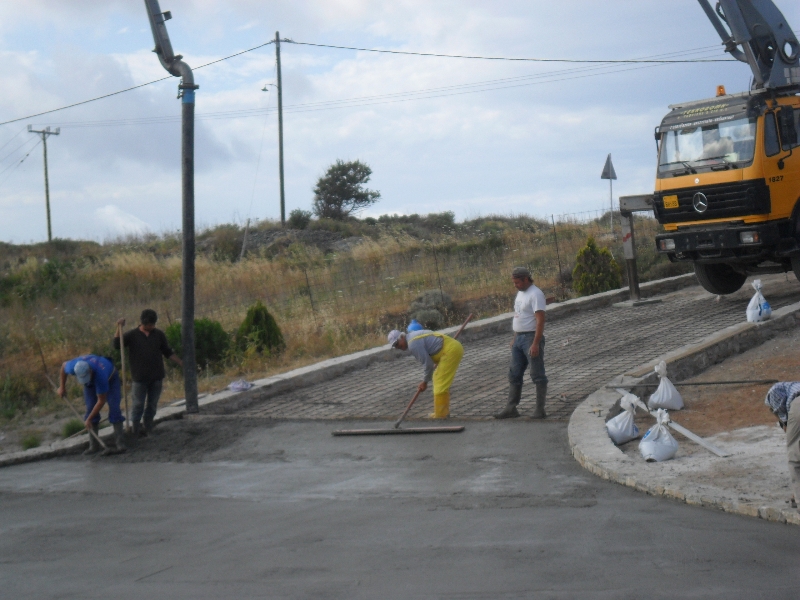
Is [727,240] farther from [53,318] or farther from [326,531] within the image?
[53,318]

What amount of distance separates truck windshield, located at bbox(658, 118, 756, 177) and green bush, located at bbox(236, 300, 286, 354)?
7.03m

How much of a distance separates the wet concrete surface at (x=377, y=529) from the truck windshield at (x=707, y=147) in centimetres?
675

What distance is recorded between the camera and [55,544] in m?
6.43

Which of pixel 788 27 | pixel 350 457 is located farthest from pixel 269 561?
pixel 788 27

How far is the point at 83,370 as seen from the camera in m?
9.99

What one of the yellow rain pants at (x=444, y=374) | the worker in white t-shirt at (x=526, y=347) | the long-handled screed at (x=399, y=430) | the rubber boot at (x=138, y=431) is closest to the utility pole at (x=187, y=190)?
the rubber boot at (x=138, y=431)

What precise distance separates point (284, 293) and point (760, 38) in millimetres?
11598

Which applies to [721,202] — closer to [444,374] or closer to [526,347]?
[526,347]

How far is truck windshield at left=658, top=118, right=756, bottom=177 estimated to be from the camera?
13750mm

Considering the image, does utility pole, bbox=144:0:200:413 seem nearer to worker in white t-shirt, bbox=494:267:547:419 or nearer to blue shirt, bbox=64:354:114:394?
blue shirt, bbox=64:354:114:394

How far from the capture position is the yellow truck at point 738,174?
1362 centimetres

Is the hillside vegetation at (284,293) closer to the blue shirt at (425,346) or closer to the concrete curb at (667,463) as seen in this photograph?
the blue shirt at (425,346)

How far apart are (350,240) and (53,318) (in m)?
18.8

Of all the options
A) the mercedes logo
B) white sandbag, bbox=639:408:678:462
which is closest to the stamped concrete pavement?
the mercedes logo
